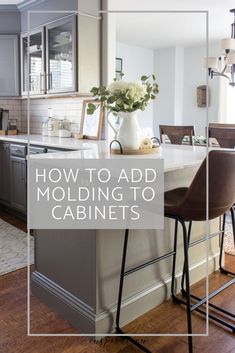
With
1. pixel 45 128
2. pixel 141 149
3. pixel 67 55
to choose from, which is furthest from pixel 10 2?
pixel 141 149

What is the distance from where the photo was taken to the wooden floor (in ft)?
5.70

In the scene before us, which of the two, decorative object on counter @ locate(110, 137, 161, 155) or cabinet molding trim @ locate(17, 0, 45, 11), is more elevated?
cabinet molding trim @ locate(17, 0, 45, 11)

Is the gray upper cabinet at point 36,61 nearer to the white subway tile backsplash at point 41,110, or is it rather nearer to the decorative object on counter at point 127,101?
the white subway tile backsplash at point 41,110

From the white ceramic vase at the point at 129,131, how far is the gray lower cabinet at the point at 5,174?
2217 mm

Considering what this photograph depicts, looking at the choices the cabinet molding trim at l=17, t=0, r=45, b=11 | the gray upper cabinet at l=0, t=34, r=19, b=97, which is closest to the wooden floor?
the gray upper cabinet at l=0, t=34, r=19, b=97

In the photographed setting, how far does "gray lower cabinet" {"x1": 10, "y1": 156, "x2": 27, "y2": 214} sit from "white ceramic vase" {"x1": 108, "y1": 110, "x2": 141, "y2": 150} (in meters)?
1.86

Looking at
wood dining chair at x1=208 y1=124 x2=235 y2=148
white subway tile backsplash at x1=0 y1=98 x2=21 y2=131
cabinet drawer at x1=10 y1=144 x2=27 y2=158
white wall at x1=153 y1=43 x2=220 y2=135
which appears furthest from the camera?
white wall at x1=153 y1=43 x2=220 y2=135

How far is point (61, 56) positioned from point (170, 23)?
2.15 m

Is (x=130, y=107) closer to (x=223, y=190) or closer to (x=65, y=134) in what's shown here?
(x=223, y=190)

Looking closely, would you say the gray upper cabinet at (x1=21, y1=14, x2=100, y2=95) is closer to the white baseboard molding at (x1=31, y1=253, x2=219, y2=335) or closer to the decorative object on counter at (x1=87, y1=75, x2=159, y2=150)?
the decorative object on counter at (x1=87, y1=75, x2=159, y2=150)

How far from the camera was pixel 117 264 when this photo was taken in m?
1.89

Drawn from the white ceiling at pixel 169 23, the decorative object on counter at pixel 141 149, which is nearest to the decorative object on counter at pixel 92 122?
the white ceiling at pixel 169 23

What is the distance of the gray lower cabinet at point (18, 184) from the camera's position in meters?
3.64

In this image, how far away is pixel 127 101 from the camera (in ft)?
6.29
